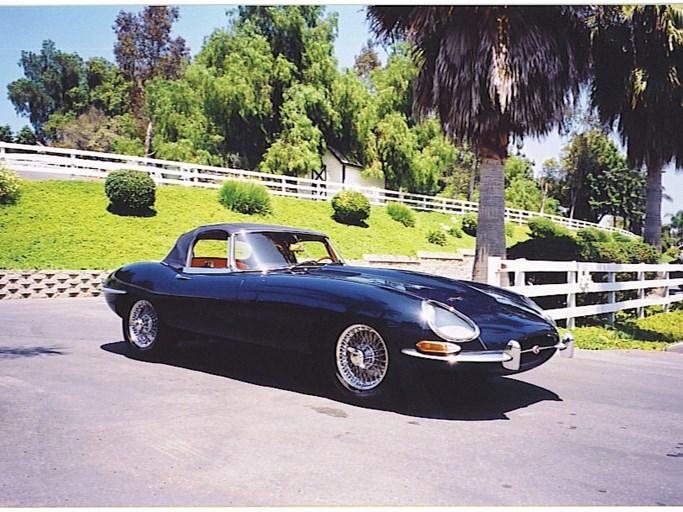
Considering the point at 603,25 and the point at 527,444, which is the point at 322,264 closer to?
the point at 527,444

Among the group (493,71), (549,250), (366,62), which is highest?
(366,62)

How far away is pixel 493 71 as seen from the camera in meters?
9.80

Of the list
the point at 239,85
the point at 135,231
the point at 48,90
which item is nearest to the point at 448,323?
the point at 135,231

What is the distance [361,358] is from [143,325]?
2381mm

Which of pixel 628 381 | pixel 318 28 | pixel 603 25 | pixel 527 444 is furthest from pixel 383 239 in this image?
pixel 527 444

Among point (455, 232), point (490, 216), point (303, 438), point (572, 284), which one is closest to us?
point (303, 438)

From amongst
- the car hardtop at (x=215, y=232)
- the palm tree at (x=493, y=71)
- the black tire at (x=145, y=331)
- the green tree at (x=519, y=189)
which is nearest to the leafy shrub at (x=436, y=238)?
the palm tree at (x=493, y=71)

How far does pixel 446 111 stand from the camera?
35.2 ft

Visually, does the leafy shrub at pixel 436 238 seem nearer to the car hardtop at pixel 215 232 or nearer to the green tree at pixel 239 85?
the green tree at pixel 239 85

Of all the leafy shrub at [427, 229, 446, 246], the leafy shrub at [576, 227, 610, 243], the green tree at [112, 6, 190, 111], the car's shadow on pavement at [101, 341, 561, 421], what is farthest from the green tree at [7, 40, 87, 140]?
the leafy shrub at [427, 229, 446, 246]

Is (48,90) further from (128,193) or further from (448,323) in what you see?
(448,323)

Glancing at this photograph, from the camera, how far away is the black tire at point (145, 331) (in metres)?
5.26

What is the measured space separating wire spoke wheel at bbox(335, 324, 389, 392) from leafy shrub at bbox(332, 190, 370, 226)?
616 inches

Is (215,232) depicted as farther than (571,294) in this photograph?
No
